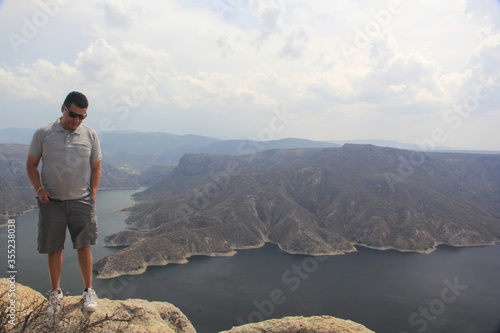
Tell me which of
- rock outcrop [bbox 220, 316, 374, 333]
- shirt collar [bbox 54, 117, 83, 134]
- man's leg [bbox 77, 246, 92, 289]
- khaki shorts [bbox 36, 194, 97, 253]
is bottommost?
rock outcrop [bbox 220, 316, 374, 333]

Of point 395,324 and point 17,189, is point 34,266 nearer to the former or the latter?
point 395,324

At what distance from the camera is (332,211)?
69188mm

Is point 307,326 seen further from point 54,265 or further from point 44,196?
point 44,196

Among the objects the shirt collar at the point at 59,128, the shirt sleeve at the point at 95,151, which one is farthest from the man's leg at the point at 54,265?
the shirt collar at the point at 59,128

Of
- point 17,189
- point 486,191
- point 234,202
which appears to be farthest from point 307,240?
point 17,189

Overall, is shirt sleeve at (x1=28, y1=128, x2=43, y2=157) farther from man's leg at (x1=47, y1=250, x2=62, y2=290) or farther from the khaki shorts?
man's leg at (x1=47, y1=250, x2=62, y2=290)

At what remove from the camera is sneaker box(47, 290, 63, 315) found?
3650 mm

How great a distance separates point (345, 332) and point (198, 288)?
35192mm

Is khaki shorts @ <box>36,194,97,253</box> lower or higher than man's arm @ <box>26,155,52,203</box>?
lower

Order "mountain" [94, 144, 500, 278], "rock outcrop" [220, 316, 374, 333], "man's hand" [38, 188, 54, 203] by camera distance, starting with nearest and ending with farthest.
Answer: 1. "man's hand" [38, 188, 54, 203]
2. "rock outcrop" [220, 316, 374, 333]
3. "mountain" [94, 144, 500, 278]

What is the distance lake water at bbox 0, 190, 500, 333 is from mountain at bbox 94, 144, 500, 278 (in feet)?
10.8

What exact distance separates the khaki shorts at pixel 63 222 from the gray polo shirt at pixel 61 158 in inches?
5.4

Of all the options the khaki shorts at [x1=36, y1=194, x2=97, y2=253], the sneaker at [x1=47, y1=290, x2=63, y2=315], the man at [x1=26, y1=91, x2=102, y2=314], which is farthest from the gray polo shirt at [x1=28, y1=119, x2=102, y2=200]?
the sneaker at [x1=47, y1=290, x2=63, y2=315]

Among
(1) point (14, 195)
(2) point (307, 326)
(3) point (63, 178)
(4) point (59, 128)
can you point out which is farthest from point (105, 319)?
(1) point (14, 195)
